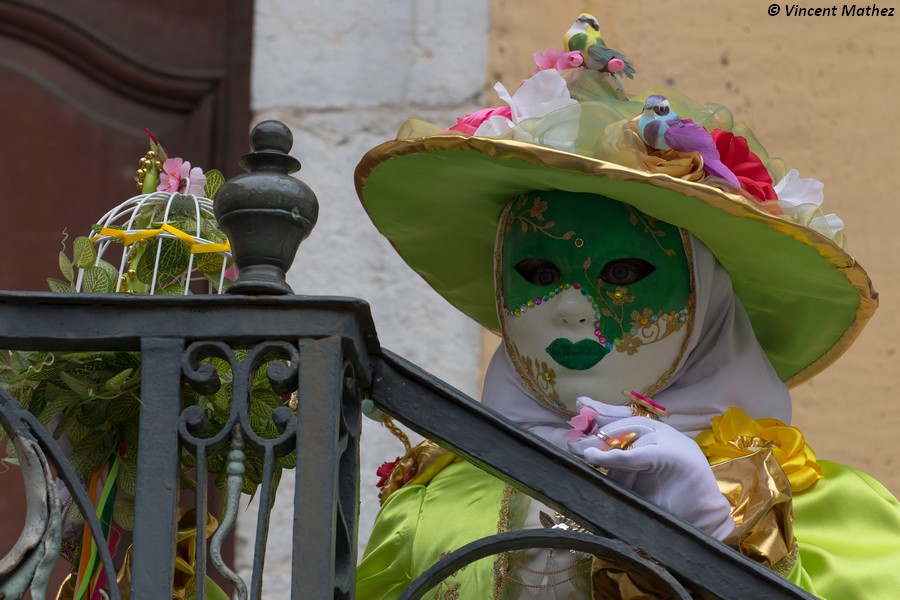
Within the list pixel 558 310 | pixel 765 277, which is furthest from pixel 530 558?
pixel 765 277

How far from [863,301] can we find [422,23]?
139 cm

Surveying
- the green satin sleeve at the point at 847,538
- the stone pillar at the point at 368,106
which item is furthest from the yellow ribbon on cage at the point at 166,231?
the stone pillar at the point at 368,106

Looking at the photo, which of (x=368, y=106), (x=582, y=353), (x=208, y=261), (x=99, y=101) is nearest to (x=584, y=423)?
(x=582, y=353)

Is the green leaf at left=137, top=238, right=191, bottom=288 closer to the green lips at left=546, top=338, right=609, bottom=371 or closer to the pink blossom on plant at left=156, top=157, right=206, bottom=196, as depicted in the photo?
the pink blossom on plant at left=156, top=157, right=206, bottom=196

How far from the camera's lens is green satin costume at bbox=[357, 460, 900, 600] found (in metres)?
2.55

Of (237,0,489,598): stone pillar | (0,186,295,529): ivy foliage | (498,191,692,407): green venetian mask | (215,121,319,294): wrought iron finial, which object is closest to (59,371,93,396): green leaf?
(0,186,295,529): ivy foliage

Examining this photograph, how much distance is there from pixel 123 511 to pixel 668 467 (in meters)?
0.70

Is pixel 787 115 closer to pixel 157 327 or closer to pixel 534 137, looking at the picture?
pixel 534 137

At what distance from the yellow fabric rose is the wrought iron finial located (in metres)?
0.78

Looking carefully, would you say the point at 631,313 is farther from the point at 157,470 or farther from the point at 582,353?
the point at 157,470

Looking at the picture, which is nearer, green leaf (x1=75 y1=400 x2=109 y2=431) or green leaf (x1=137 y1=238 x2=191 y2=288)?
green leaf (x1=75 y1=400 x2=109 y2=431)

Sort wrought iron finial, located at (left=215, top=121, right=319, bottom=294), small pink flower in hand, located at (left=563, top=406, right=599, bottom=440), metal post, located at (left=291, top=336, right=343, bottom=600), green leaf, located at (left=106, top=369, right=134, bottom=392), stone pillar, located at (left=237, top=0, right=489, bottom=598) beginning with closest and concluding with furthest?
metal post, located at (left=291, top=336, right=343, bottom=600) → wrought iron finial, located at (left=215, top=121, right=319, bottom=294) → green leaf, located at (left=106, top=369, right=134, bottom=392) → small pink flower in hand, located at (left=563, top=406, right=599, bottom=440) → stone pillar, located at (left=237, top=0, right=489, bottom=598)

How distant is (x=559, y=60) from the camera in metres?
2.78

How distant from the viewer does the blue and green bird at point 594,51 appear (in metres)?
2.78
